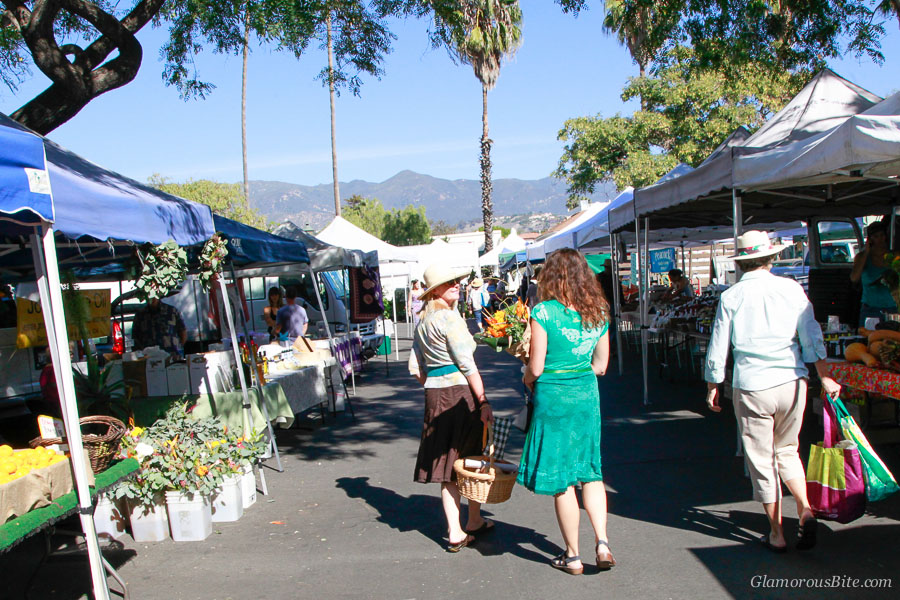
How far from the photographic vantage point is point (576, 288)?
4.03 metres

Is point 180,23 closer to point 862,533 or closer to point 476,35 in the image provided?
point 862,533

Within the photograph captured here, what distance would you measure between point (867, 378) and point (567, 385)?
2348 mm

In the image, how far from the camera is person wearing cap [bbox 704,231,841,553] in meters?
4.22

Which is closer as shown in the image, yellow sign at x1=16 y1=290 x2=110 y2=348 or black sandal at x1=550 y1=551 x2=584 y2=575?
black sandal at x1=550 y1=551 x2=584 y2=575

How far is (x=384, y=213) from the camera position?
264 ft

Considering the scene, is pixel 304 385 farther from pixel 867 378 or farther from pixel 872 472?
pixel 872 472

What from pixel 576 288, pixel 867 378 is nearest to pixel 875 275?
pixel 867 378

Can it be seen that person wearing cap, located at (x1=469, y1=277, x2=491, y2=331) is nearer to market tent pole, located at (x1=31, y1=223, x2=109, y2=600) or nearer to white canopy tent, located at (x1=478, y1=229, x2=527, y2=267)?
white canopy tent, located at (x1=478, y1=229, x2=527, y2=267)

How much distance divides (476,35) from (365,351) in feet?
62.2

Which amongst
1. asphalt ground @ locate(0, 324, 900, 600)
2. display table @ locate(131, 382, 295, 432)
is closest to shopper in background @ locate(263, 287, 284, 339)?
display table @ locate(131, 382, 295, 432)

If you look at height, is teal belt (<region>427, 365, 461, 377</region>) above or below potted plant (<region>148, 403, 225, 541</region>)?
above

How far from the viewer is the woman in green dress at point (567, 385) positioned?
13.1 feet

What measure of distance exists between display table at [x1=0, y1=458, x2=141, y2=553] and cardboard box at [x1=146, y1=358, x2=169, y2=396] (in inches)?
102

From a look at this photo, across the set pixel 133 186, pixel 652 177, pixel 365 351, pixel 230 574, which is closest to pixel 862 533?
pixel 230 574
